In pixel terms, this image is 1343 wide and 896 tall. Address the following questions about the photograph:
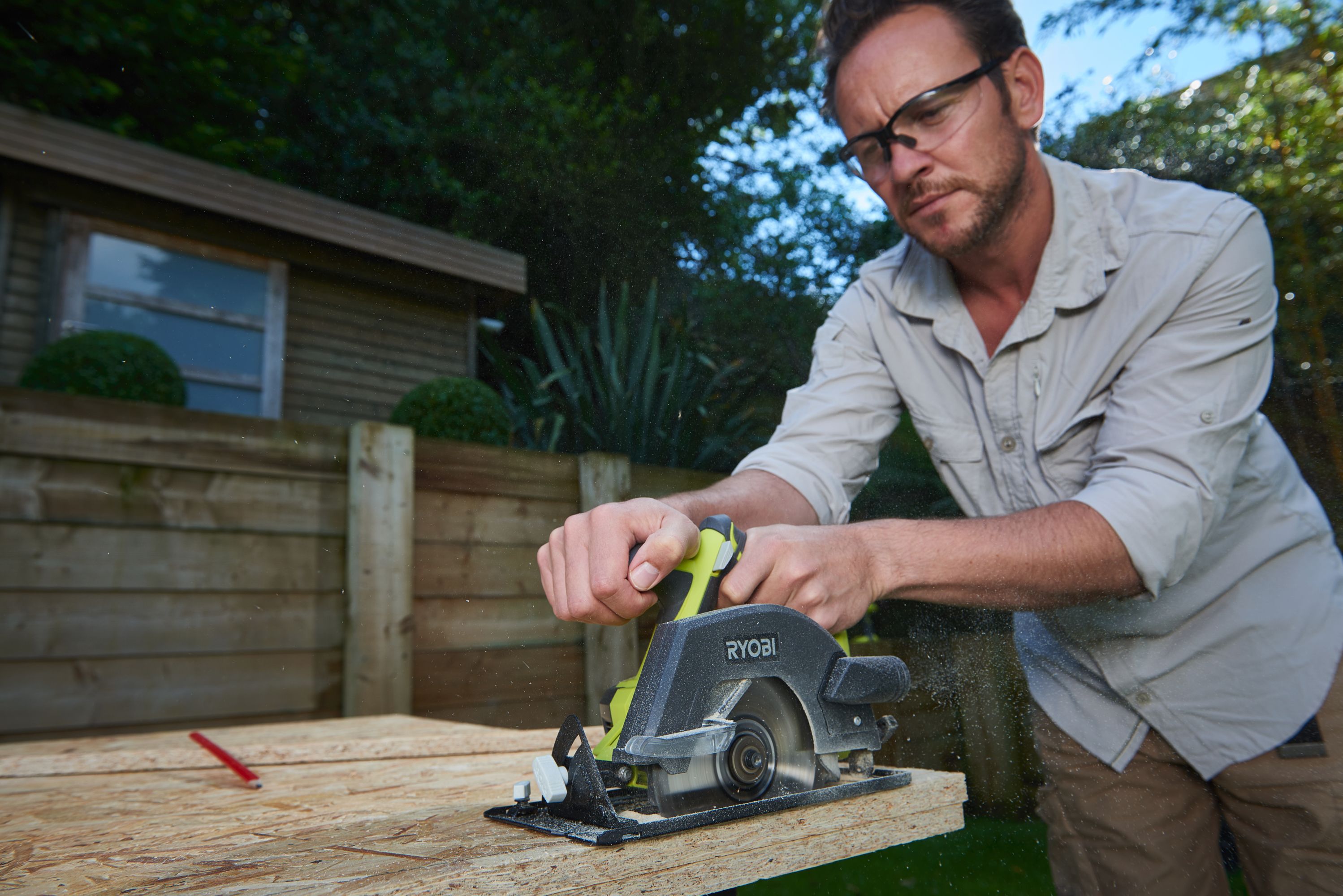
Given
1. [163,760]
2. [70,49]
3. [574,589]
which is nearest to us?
[574,589]

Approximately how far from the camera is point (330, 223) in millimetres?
4168

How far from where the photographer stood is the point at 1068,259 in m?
1.08

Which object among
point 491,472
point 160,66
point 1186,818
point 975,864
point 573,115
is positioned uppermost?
point 160,66

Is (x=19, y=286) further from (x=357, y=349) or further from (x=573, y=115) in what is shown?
(x=573, y=115)

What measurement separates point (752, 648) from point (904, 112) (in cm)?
82

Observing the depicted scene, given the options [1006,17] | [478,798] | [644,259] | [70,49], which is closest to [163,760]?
[478,798]

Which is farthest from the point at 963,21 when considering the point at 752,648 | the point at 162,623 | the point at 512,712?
the point at 162,623

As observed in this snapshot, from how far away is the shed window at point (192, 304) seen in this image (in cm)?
387

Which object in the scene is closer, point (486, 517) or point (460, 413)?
point (486, 517)

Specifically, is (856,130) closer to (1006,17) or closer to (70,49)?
(1006,17)

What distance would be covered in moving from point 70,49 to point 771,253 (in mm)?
5528

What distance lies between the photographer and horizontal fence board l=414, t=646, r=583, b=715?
190cm

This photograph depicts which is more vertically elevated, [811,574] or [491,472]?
[491,472]

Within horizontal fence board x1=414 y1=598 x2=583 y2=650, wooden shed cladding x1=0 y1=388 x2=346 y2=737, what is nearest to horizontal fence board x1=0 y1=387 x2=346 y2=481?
wooden shed cladding x1=0 y1=388 x2=346 y2=737
